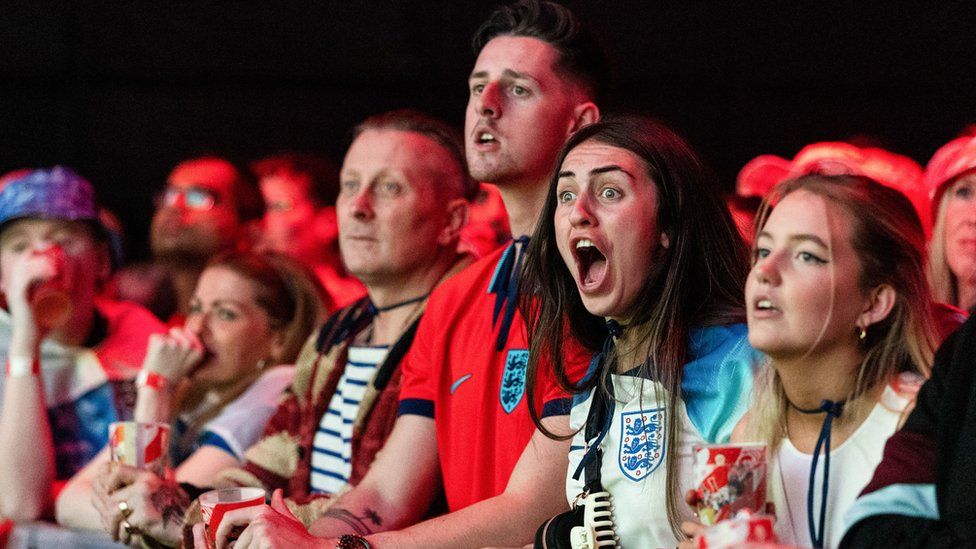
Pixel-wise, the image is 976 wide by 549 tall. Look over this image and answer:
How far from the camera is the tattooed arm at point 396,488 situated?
2.96m

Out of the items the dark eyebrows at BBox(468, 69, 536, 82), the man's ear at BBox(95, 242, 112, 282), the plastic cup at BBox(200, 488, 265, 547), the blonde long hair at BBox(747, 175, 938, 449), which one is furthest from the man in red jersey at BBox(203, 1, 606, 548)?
the man's ear at BBox(95, 242, 112, 282)

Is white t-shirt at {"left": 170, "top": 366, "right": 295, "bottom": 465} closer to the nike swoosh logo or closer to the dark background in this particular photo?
the nike swoosh logo

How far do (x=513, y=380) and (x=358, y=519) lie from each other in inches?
19.3

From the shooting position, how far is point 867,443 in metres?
1.96

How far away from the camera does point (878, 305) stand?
2002mm

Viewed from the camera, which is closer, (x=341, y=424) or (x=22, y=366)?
(x=341, y=424)

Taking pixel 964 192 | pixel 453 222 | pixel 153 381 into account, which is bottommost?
pixel 153 381

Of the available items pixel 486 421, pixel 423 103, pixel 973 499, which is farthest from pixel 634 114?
pixel 423 103

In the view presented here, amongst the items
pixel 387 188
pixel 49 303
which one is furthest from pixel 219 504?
pixel 49 303

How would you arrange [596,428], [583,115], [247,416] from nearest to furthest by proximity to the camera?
1. [596,428]
2. [583,115]
3. [247,416]

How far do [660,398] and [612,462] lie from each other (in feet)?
0.51

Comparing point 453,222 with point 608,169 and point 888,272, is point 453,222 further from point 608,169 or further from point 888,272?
point 888,272

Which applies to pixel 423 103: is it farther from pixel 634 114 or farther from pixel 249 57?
pixel 634 114

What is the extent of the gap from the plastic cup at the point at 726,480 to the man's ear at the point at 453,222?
188 cm
